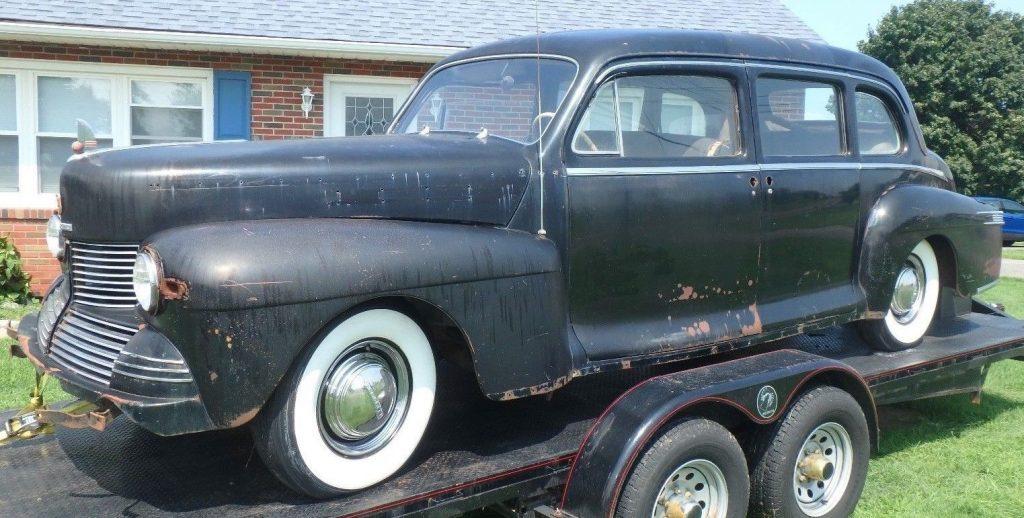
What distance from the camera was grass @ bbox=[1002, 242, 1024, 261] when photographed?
2035 centimetres

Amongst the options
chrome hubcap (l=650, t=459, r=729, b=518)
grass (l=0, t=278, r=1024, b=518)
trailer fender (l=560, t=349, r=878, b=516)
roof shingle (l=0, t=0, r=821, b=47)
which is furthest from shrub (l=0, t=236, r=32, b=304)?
chrome hubcap (l=650, t=459, r=729, b=518)

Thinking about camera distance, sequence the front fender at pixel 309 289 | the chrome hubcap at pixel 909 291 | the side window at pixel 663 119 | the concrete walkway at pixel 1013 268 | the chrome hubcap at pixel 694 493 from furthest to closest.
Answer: the concrete walkway at pixel 1013 268, the chrome hubcap at pixel 909 291, the side window at pixel 663 119, the chrome hubcap at pixel 694 493, the front fender at pixel 309 289

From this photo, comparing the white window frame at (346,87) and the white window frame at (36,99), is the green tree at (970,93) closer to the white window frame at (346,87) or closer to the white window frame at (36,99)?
the white window frame at (346,87)

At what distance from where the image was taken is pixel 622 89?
152 inches

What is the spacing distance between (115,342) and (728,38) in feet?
9.68

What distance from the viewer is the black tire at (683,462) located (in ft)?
10.3

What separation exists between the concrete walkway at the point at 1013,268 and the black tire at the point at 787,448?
1244 centimetres

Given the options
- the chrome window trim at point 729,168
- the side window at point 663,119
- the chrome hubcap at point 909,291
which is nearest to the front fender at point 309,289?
the chrome window trim at point 729,168

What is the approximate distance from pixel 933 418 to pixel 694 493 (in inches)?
120

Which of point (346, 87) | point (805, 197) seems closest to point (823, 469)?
point (805, 197)

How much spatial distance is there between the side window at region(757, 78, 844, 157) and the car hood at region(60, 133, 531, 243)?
4.82 feet

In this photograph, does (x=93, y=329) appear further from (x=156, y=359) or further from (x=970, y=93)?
(x=970, y=93)

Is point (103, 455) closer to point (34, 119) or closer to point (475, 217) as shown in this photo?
point (475, 217)

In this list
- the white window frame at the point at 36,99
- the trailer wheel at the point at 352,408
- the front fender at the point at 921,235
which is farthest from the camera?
the white window frame at the point at 36,99
